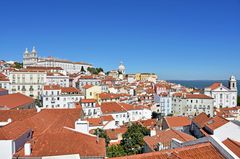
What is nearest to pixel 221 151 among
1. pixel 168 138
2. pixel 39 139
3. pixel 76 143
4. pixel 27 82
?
pixel 76 143

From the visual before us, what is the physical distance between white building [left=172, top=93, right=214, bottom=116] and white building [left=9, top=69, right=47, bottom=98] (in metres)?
40.7

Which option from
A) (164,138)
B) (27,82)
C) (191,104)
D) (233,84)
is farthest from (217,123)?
(233,84)

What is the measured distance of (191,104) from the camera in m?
74.3

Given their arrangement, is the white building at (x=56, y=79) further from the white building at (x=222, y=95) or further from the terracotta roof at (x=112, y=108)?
the white building at (x=222, y=95)

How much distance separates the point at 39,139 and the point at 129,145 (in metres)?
13.9

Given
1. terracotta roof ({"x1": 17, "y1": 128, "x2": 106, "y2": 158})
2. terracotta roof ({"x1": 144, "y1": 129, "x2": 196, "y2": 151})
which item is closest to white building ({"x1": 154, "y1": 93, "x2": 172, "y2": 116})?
terracotta roof ({"x1": 144, "y1": 129, "x2": 196, "y2": 151})

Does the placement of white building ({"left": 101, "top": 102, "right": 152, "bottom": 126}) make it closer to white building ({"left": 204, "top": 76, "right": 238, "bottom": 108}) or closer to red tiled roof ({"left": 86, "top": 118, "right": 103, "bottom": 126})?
red tiled roof ({"left": 86, "top": 118, "right": 103, "bottom": 126})

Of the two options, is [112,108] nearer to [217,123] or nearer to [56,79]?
[56,79]

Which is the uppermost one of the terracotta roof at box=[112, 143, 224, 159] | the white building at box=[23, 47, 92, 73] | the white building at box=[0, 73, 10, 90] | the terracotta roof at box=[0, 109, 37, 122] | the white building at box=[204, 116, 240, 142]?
the white building at box=[23, 47, 92, 73]

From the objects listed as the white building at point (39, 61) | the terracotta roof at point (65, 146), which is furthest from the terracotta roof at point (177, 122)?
the white building at point (39, 61)

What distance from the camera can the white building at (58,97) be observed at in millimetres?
61750

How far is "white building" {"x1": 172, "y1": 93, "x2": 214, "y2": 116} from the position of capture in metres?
73.2

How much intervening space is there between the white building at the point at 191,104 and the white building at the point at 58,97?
29.1m

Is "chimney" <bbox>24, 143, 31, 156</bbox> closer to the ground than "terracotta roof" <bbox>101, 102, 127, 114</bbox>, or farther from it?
farther from it
